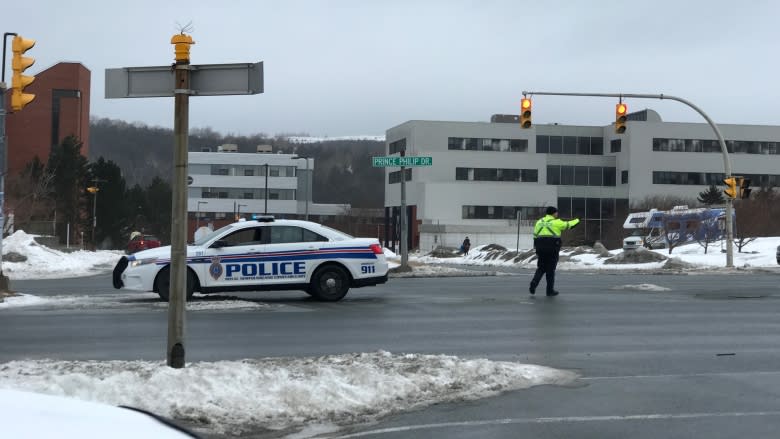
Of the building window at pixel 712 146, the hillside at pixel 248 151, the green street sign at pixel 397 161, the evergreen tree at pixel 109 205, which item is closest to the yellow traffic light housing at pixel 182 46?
the green street sign at pixel 397 161

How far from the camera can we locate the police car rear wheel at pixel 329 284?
18.3 metres

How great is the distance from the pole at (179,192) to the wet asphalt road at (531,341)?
1969mm

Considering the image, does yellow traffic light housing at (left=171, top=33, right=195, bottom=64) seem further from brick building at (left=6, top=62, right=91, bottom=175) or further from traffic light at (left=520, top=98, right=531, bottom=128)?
brick building at (left=6, top=62, right=91, bottom=175)

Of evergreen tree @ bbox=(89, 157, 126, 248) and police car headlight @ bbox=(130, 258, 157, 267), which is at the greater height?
evergreen tree @ bbox=(89, 157, 126, 248)

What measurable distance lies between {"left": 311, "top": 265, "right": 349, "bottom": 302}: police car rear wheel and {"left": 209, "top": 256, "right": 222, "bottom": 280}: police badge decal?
172cm

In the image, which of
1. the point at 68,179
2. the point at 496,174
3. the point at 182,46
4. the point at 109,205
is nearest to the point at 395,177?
the point at 496,174

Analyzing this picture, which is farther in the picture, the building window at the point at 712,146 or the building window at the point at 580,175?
the building window at the point at 580,175

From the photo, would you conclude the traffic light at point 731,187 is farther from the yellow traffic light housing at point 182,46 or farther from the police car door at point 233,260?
the yellow traffic light housing at point 182,46

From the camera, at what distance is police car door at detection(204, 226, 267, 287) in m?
18.1

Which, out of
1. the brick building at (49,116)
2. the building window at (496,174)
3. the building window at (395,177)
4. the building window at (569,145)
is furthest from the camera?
the building window at (569,145)

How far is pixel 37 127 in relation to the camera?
273 ft

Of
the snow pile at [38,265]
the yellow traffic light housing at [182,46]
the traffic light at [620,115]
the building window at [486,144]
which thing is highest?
the building window at [486,144]

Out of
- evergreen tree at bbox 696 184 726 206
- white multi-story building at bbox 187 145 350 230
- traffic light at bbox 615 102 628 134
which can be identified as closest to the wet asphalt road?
traffic light at bbox 615 102 628 134

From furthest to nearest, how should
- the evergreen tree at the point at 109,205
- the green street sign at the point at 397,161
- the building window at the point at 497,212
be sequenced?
the building window at the point at 497,212 < the evergreen tree at the point at 109,205 < the green street sign at the point at 397,161
